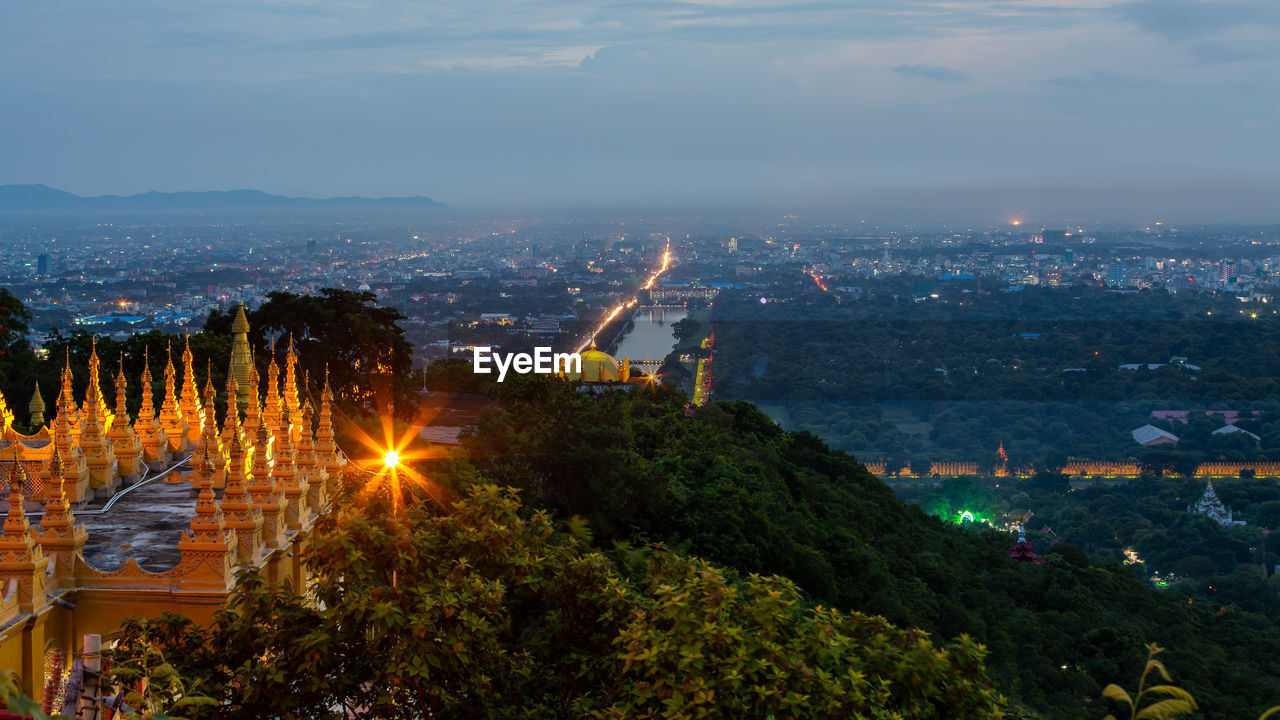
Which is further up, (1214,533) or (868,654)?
(868,654)

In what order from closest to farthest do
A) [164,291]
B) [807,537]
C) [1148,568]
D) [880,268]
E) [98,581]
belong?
[98,581], [807,537], [1148,568], [164,291], [880,268]

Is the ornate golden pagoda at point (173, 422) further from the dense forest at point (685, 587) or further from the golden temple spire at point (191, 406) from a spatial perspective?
the dense forest at point (685, 587)

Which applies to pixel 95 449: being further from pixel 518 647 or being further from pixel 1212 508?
pixel 1212 508

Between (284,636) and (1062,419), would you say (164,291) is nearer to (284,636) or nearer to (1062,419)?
(1062,419)

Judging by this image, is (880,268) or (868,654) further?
(880,268)

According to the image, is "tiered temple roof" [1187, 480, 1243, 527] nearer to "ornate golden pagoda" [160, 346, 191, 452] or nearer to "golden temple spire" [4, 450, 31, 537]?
"ornate golden pagoda" [160, 346, 191, 452]

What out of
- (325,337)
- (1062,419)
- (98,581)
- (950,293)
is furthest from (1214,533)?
(950,293)
